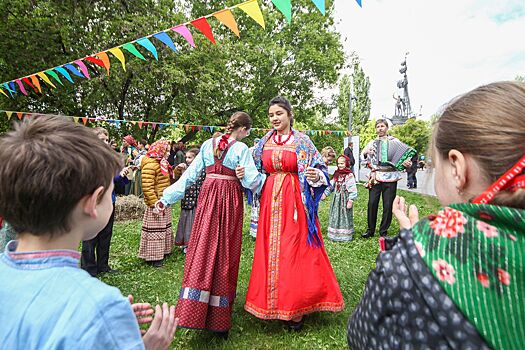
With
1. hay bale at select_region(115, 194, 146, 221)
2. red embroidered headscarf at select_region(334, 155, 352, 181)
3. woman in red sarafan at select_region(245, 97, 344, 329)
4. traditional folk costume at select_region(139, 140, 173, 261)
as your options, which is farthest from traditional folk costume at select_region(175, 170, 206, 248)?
hay bale at select_region(115, 194, 146, 221)

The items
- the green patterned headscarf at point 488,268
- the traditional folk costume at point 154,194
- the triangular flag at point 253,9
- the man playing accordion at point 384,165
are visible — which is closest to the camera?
the green patterned headscarf at point 488,268

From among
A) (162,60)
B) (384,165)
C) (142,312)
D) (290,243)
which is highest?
(162,60)

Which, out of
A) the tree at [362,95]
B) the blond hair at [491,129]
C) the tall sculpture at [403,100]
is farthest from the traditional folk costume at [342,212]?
the tall sculpture at [403,100]

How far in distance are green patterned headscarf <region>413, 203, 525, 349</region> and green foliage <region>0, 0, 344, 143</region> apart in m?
12.9

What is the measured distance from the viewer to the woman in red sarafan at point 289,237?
2.95 metres

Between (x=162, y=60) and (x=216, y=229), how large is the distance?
11.8 meters

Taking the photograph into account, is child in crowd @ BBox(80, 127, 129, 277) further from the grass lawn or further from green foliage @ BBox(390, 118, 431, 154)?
green foliage @ BBox(390, 118, 431, 154)

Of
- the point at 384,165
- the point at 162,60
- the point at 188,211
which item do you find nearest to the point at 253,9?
the point at 188,211

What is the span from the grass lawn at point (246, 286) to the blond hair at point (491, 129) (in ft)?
1.38

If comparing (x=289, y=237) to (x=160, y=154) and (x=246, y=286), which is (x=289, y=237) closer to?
(x=246, y=286)

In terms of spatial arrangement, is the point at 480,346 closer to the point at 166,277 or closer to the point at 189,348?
the point at 189,348

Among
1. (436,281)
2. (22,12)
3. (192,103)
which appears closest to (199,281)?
(436,281)

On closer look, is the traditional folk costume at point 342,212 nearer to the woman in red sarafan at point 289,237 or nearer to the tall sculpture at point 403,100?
the woman in red sarafan at point 289,237

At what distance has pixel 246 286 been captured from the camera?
4016 millimetres
